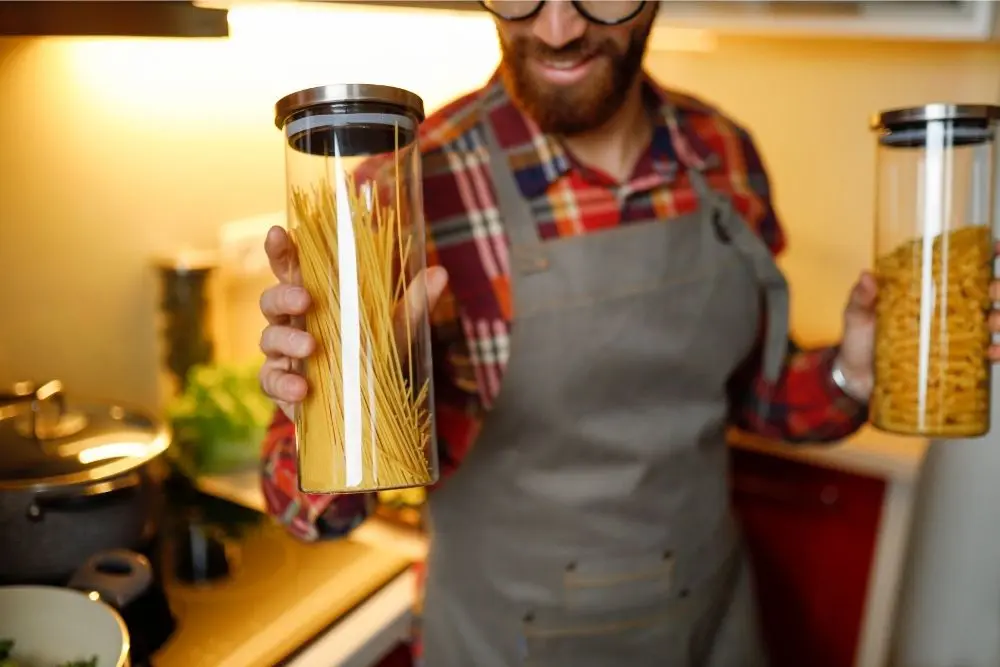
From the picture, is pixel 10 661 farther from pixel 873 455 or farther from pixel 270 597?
pixel 873 455

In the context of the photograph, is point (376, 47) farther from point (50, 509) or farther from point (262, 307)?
point (50, 509)

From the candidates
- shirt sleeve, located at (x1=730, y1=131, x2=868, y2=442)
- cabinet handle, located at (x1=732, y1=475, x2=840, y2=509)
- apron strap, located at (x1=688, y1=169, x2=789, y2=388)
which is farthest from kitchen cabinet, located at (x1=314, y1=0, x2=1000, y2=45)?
cabinet handle, located at (x1=732, y1=475, x2=840, y2=509)

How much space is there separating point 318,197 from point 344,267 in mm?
56

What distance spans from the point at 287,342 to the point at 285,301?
0.09 ft

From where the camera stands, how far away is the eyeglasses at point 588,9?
2.36 feet

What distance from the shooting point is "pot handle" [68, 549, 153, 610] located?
696mm

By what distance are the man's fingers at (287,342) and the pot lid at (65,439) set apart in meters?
0.29

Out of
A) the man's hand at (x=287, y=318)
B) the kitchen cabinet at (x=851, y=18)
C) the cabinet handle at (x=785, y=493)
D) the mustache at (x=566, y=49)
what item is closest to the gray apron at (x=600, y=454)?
the mustache at (x=566, y=49)

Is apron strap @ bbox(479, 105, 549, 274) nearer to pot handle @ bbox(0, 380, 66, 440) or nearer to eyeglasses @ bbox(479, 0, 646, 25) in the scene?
eyeglasses @ bbox(479, 0, 646, 25)

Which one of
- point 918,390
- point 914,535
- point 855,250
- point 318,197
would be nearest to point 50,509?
point 318,197

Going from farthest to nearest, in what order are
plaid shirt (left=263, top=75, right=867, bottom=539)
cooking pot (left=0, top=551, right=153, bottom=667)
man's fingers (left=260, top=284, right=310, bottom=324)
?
1. plaid shirt (left=263, top=75, right=867, bottom=539)
2. cooking pot (left=0, top=551, right=153, bottom=667)
3. man's fingers (left=260, top=284, right=310, bottom=324)

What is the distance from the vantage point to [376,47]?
0.92 m

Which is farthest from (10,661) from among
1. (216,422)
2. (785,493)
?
(785,493)

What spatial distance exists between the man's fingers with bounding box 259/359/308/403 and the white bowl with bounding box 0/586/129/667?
243 mm
